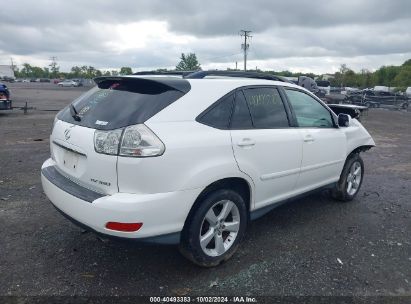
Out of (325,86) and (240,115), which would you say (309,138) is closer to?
(240,115)

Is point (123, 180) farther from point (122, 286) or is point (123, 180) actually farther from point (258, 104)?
point (258, 104)

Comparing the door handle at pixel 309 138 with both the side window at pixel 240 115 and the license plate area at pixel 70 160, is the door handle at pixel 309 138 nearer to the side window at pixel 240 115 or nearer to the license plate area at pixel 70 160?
the side window at pixel 240 115

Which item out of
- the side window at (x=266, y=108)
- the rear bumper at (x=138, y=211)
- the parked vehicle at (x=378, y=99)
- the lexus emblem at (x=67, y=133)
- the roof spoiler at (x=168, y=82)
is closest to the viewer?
the rear bumper at (x=138, y=211)

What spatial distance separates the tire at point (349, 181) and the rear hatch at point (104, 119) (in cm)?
301

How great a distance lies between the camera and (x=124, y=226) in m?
2.64

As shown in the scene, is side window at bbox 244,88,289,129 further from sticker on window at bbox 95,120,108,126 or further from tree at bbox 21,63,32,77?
tree at bbox 21,63,32,77

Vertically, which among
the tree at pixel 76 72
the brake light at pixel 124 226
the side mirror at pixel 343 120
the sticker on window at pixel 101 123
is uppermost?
the tree at pixel 76 72

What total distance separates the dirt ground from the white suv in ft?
1.07

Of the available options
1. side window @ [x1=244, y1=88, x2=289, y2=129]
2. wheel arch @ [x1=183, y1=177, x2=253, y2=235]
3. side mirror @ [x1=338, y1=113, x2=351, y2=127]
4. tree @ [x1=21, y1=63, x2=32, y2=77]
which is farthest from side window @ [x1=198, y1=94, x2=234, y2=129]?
tree @ [x1=21, y1=63, x2=32, y2=77]

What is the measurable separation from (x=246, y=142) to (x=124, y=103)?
3.73 feet

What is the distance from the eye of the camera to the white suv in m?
2.66

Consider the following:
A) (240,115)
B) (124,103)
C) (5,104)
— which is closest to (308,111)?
(240,115)

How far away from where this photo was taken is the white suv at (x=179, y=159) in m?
2.66

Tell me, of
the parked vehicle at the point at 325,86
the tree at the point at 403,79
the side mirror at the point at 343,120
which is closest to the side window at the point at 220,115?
the side mirror at the point at 343,120
